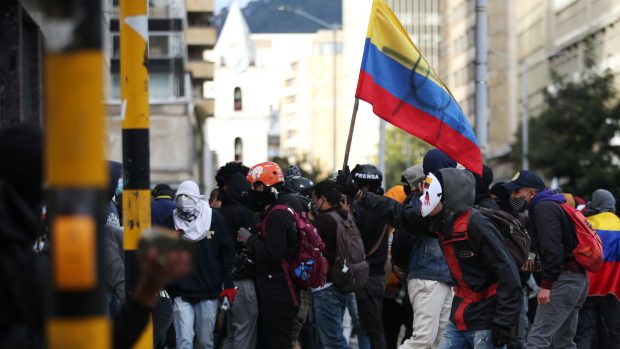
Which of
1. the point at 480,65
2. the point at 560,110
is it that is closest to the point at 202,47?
the point at 560,110

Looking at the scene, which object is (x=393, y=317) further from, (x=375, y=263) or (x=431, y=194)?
(x=431, y=194)

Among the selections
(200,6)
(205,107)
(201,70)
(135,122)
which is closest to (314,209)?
(135,122)

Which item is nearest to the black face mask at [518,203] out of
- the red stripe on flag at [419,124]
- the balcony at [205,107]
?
the red stripe on flag at [419,124]

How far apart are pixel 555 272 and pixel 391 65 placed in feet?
6.56

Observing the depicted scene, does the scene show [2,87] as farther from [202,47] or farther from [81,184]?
[202,47]

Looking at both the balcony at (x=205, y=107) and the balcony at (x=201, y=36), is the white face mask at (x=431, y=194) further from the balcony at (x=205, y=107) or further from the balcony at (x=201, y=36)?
the balcony at (x=205, y=107)

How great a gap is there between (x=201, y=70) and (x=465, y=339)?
68933 millimetres

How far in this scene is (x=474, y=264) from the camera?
8.48 meters

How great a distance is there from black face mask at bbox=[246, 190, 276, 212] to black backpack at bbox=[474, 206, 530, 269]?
2.21 m

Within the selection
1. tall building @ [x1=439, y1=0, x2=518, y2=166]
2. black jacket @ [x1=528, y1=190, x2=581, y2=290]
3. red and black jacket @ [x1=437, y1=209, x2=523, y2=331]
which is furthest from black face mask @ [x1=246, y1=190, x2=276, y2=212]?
tall building @ [x1=439, y1=0, x2=518, y2=166]

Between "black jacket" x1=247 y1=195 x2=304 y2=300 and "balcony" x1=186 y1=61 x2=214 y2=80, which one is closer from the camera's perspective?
"black jacket" x1=247 y1=195 x2=304 y2=300

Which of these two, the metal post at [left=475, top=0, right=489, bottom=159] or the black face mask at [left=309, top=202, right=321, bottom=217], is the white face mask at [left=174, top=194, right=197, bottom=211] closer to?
the black face mask at [left=309, top=202, right=321, bottom=217]

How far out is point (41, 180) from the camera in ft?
12.3

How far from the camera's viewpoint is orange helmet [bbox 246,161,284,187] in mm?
10953
